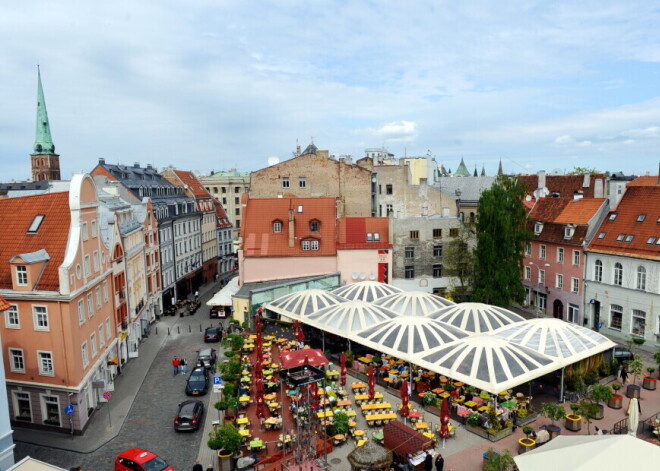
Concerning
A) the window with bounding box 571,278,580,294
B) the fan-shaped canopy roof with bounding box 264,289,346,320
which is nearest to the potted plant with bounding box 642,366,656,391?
the window with bounding box 571,278,580,294

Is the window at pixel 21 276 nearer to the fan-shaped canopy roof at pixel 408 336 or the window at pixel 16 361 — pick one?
the window at pixel 16 361

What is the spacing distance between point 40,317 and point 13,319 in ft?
4.52

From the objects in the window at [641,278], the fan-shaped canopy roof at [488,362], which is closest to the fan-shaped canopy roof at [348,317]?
the fan-shaped canopy roof at [488,362]

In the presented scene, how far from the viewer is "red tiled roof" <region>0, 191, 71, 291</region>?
23969 mm

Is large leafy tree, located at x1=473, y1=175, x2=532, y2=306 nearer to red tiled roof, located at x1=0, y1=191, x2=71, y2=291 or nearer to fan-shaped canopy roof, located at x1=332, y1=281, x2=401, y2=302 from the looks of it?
fan-shaped canopy roof, located at x1=332, y1=281, x2=401, y2=302

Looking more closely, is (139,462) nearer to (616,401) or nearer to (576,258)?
(616,401)

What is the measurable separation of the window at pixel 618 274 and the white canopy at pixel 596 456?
2522 centimetres

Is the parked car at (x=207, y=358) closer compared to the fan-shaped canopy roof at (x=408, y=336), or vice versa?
the fan-shaped canopy roof at (x=408, y=336)

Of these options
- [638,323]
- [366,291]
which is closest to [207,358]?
[366,291]

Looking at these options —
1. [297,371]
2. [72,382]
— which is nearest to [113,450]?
[72,382]

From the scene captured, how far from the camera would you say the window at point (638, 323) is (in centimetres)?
3494

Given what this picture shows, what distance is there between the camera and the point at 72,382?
2350cm

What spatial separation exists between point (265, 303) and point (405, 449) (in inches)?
831

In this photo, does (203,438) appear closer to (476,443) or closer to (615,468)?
(476,443)
